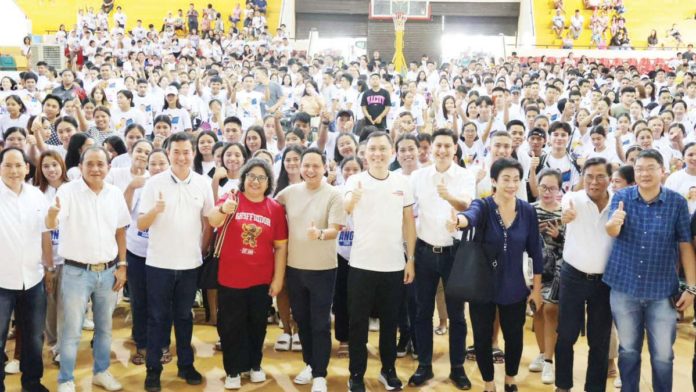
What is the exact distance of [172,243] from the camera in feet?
14.3

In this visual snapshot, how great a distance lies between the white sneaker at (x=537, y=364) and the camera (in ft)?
16.0

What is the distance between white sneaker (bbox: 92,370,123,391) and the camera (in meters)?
4.45

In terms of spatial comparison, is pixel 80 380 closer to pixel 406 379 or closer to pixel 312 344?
pixel 312 344

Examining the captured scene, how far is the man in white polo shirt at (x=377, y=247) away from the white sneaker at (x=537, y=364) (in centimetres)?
118

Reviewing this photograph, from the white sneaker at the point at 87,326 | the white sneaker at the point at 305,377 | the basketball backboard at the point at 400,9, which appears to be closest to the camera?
the white sneaker at the point at 305,377

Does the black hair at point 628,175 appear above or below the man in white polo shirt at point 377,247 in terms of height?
above

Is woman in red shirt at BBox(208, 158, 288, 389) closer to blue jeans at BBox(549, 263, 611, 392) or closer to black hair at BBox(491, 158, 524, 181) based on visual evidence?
black hair at BBox(491, 158, 524, 181)

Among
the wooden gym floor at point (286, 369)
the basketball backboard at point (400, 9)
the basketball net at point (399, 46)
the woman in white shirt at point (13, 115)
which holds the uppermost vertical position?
the basketball backboard at point (400, 9)

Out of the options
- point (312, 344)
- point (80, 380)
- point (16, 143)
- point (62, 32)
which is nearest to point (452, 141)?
point (312, 344)

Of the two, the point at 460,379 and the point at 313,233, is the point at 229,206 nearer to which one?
the point at 313,233

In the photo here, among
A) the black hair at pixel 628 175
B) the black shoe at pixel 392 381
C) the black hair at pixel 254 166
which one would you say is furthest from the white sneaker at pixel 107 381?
the black hair at pixel 628 175

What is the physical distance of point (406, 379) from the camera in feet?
15.5

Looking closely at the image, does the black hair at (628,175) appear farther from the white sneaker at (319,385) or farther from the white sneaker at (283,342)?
the white sneaker at (283,342)

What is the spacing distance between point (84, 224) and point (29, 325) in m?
0.74
